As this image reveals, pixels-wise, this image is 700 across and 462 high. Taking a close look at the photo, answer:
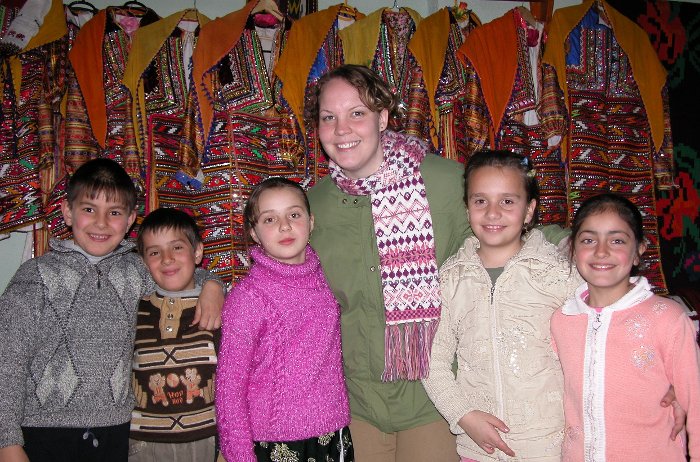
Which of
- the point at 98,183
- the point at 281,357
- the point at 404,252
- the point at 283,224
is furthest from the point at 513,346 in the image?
the point at 98,183

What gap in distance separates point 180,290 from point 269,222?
0.47 metres

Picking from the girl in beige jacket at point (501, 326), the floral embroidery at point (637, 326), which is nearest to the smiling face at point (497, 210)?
the girl in beige jacket at point (501, 326)

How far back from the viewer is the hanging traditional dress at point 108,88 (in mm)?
2430

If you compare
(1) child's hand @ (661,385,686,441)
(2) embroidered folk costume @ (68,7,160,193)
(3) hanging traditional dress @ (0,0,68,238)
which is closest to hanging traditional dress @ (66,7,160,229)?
(2) embroidered folk costume @ (68,7,160,193)

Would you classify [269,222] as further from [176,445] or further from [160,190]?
[160,190]

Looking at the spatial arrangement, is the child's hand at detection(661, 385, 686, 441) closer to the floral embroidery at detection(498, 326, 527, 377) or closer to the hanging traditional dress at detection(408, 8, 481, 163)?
the floral embroidery at detection(498, 326, 527, 377)

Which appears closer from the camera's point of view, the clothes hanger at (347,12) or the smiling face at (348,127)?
the smiling face at (348,127)

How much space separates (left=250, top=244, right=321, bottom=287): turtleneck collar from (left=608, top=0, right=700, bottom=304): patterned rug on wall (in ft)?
7.67

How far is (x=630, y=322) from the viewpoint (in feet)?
4.82

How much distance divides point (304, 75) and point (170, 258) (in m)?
1.16

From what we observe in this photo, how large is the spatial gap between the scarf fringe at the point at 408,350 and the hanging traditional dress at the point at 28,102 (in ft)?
5.99

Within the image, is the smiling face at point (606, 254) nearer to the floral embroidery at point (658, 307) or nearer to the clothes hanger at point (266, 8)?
the floral embroidery at point (658, 307)

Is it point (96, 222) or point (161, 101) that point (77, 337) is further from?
point (161, 101)

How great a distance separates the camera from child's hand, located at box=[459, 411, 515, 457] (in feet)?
4.82
